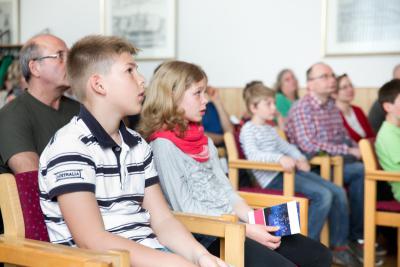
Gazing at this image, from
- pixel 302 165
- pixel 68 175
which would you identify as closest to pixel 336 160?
pixel 302 165

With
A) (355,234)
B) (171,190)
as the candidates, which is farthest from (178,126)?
(355,234)

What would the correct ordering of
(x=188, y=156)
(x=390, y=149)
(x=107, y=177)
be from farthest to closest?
1. (x=390, y=149)
2. (x=188, y=156)
3. (x=107, y=177)

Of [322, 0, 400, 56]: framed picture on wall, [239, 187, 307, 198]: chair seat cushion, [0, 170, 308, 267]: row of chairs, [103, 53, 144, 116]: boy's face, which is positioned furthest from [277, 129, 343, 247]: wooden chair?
[103, 53, 144, 116]: boy's face

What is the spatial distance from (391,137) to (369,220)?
519 mm

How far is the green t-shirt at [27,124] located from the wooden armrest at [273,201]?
2.83 feet

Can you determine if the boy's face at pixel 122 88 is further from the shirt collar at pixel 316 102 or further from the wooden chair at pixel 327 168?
the shirt collar at pixel 316 102

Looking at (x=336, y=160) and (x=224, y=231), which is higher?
(x=224, y=231)

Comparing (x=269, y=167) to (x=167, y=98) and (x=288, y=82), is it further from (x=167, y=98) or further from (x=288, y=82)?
(x=288, y=82)

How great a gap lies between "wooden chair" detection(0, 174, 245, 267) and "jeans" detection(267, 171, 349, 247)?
1.75 meters

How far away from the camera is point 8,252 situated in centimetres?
156

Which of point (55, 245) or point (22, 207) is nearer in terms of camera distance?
point (55, 245)

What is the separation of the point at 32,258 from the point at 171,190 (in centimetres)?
81

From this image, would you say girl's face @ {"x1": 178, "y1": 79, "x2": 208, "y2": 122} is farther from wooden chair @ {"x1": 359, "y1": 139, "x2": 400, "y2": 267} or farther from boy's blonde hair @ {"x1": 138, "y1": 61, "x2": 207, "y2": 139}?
wooden chair @ {"x1": 359, "y1": 139, "x2": 400, "y2": 267}

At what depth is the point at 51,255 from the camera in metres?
1.45
